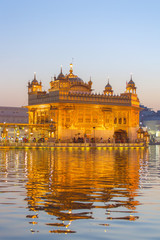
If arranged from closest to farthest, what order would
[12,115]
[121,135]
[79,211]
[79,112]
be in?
[79,211] < [79,112] < [121,135] < [12,115]

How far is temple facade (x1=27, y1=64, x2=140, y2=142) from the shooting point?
287ft

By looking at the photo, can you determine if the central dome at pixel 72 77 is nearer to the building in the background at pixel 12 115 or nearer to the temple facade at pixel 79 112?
the temple facade at pixel 79 112

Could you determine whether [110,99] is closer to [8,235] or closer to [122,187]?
[122,187]

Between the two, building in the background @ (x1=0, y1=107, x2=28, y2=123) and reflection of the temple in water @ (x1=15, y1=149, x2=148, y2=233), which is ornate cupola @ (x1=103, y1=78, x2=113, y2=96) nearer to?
building in the background @ (x1=0, y1=107, x2=28, y2=123)

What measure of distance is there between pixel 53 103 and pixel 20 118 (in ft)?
208

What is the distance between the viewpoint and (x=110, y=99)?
95000 millimetres

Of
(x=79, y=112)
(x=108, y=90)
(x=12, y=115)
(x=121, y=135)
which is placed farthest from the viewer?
Result: (x=12, y=115)

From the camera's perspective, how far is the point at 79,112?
8981cm

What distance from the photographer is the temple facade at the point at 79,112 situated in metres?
87.5

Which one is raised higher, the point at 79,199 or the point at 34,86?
the point at 34,86

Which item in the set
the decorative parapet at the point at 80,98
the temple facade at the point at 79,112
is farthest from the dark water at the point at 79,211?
the decorative parapet at the point at 80,98

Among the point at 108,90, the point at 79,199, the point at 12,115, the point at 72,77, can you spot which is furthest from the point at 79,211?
the point at 12,115

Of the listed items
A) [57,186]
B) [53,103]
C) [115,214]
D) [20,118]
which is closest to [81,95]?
[53,103]

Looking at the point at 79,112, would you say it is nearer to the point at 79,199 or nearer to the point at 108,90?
the point at 108,90
